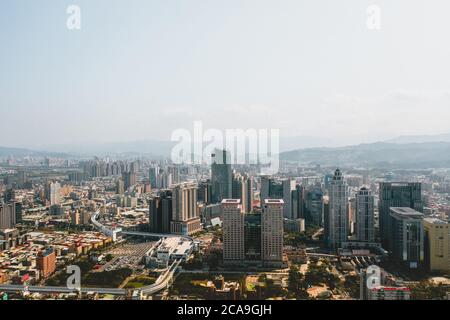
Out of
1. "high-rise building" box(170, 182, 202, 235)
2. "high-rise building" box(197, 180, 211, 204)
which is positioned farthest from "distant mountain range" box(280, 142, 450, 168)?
"high-rise building" box(197, 180, 211, 204)

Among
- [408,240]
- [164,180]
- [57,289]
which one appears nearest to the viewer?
[57,289]

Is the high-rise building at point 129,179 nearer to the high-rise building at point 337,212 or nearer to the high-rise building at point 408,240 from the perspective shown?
the high-rise building at point 337,212

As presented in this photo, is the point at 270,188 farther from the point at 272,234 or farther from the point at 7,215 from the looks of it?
the point at 7,215

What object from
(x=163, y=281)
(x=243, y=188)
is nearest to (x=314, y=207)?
(x=243, y=188)

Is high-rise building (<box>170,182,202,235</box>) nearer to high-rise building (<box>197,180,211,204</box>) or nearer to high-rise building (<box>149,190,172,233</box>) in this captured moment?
high-rise building (<box>149,190,172,233</box>)

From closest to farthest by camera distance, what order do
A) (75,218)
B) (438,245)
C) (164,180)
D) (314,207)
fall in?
(438,245)
(314,207)
(75,218)
(164,180)
